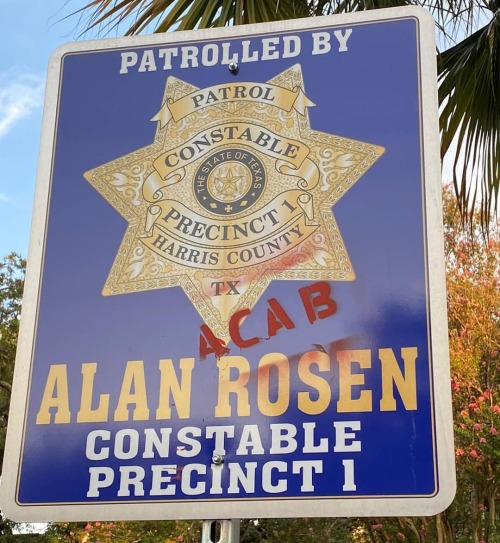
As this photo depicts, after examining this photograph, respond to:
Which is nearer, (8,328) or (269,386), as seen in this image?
Answer: (269,386)

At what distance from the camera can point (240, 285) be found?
106 inches

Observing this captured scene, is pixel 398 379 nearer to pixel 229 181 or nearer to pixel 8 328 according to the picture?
pixel 229 181

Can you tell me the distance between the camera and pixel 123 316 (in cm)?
274

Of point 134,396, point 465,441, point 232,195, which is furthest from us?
point 465,441

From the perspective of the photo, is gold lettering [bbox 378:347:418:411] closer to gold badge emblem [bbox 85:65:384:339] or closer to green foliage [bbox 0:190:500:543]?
gold badge emblem [bbox 85:65:384:339]

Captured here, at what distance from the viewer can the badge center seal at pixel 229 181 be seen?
9.27 ft

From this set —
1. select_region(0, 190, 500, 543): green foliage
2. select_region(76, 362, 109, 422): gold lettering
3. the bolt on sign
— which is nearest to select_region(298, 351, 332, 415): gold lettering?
the bolt on sign

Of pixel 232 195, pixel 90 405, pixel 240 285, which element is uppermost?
pixel 232 195

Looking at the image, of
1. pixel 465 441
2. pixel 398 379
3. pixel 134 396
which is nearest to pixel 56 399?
pixel 134 396

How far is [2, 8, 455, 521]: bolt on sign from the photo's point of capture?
2461mm

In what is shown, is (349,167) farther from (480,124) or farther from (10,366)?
(10,366)

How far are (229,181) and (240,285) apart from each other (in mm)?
365

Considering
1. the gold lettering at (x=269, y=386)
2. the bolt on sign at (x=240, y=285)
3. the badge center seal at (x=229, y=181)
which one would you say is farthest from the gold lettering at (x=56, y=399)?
the badge center seal at (x=229, y=181)

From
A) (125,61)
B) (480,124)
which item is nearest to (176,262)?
(125,61)
